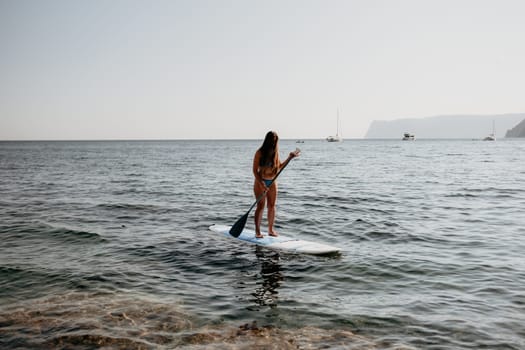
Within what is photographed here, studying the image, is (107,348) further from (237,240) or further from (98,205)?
(98,205)

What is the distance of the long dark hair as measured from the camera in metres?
8.93

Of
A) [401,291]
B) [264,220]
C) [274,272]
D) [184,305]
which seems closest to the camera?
[184,305]

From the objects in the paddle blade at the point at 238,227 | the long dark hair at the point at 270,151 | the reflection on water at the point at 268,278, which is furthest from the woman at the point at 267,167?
the reflection on water at the point at 268,278

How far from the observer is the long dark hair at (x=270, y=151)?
29.3 ft

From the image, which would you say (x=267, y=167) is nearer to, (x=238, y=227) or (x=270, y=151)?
(x=270, y=151)

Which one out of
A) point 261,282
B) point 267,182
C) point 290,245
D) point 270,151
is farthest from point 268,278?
point 270,151

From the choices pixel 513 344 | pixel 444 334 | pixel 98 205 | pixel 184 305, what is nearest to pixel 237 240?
pixel 184 305

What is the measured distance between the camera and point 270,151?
9094 millimetres

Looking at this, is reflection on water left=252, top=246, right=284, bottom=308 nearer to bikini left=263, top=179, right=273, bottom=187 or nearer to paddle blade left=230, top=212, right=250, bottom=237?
paddle blade left=230, top=212, right=250, bottom=237

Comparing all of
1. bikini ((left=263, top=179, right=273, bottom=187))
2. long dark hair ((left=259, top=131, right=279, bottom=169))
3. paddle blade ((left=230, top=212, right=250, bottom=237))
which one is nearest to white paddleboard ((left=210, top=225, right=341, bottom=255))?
paddle blade ((left=230, top=212, right=250, bottom=237))

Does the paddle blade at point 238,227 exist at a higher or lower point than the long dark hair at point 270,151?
lower

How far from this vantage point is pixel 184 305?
620 centimetres

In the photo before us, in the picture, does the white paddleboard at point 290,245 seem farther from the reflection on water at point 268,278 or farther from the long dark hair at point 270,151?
the long dark hair at point 270,151

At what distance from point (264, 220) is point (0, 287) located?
8.44 metres
